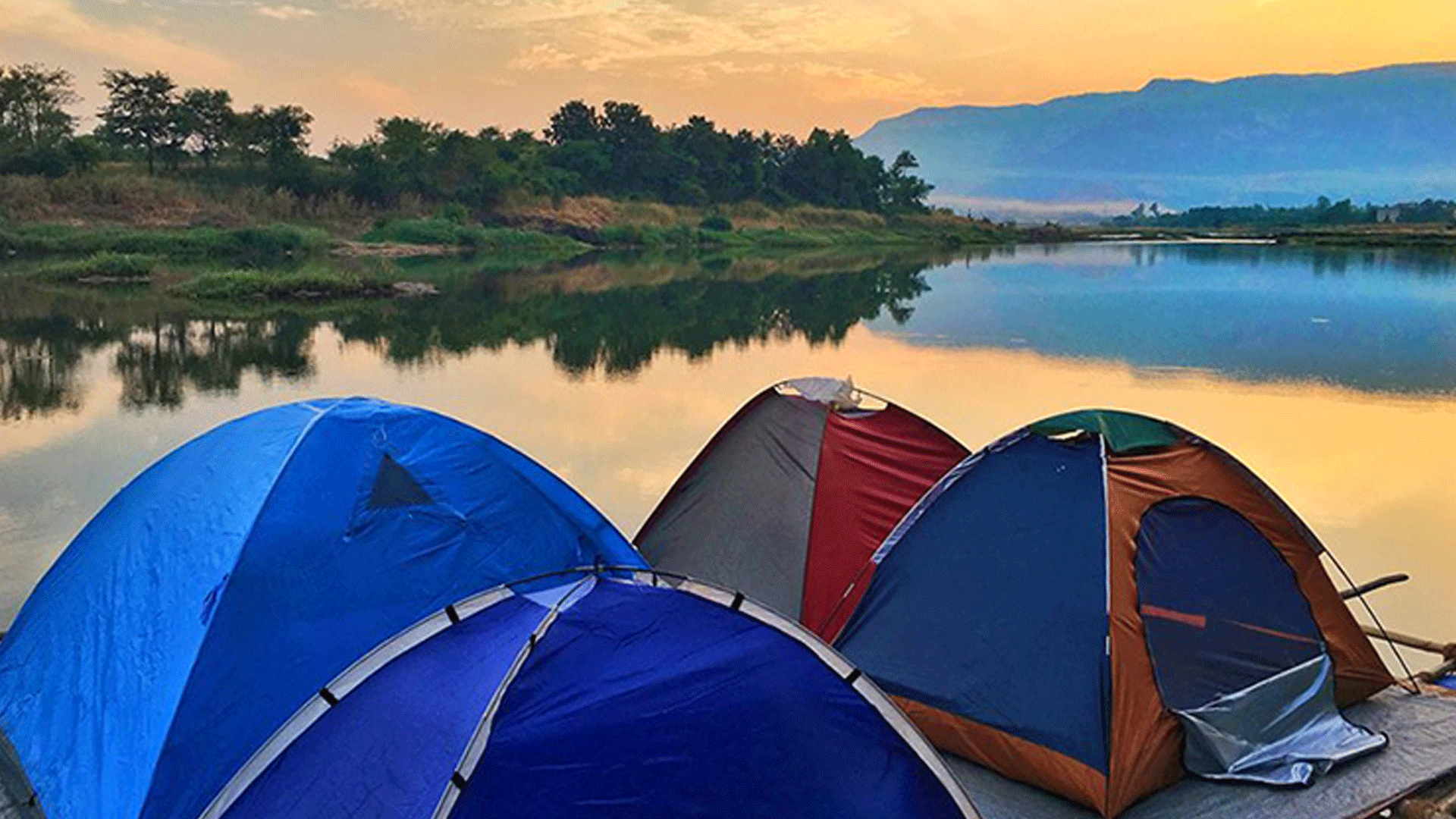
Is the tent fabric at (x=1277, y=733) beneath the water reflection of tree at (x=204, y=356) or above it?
beneath

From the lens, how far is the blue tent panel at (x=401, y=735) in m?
2.31

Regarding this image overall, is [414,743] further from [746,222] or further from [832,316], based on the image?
[746,222]

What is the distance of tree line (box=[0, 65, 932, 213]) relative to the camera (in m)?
44.9

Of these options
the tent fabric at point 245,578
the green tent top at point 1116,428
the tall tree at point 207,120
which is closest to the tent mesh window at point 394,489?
the tent fabric at point 245,578

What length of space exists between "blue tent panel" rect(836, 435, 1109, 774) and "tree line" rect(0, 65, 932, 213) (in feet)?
156

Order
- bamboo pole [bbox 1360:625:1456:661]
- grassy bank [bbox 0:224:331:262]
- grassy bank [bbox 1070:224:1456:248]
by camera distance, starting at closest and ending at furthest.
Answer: bamboo pole [bbox 1360:625:1456:661] < grassy bank [bbox 0:224:331:262] < grassy bank [bbox 1070:224:1456:248]

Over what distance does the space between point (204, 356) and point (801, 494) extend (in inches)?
542

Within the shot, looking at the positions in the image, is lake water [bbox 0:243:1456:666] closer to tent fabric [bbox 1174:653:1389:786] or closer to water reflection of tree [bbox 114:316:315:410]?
water reflection of tree [bbox 114:316:315:410]

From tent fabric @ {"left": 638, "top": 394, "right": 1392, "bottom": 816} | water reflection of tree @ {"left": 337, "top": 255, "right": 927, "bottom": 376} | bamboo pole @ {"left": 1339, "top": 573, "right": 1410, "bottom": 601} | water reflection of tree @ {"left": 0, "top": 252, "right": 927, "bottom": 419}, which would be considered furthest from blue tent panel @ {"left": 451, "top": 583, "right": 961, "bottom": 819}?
water reflection of tree @ {"left": 337, "top": 255, "right": 927, "bottom": 376}

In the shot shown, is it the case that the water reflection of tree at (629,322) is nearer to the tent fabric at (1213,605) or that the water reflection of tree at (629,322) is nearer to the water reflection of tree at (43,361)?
the water reflection of tree at (43,361)

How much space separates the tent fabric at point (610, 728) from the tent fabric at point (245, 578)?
32.0 inches

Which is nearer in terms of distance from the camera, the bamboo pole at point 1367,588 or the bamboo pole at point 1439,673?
the bamboo pole at point 1439,673

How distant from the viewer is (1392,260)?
44.5m

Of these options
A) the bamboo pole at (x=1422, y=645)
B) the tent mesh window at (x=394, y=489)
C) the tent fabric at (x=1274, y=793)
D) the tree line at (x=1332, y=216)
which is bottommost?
the tent fabric at (x=1274, y=793)
